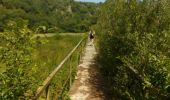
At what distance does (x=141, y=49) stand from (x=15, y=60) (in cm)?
299

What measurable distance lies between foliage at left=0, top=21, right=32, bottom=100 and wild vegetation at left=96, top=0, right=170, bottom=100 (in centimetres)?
192

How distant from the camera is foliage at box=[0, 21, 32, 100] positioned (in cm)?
303

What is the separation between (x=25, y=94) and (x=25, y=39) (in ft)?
2.05

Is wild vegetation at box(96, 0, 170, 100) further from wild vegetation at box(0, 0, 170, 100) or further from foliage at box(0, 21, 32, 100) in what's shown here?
foliage at box(0, 21, 32, 100)

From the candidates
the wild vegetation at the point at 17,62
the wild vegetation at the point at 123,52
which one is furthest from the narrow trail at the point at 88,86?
the wild vegetation at the point at 17,62

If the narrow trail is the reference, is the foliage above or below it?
above

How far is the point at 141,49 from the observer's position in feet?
18.9

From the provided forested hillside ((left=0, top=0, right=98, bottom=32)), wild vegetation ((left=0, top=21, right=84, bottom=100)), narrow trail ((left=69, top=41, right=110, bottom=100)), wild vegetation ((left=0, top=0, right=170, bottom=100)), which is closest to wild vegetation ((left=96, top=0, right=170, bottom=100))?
wild vegetation ((left=0, top=0, right=170, bottom=100))

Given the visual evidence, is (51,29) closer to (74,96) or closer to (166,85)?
(166,85)

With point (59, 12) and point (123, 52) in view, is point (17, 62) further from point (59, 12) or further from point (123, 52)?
point (59, 12)

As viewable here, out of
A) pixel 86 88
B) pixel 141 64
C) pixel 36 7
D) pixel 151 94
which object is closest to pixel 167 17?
pixel 141 64

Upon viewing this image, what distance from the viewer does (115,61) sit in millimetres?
9375

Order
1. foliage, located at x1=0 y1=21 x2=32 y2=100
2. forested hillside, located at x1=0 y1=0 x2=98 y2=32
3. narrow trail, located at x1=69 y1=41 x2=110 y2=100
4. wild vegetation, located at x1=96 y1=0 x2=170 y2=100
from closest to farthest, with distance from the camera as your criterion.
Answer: foliage, located at x1=0 y1=21 x2=32 y2=100 → wild vegetation, located at x1=96 y1=0 x2=170 y2=100 → narrow trail, located at x1=69 y1=41 x2=110 y2=100 → forested hillside, located at x1=0 y1=0 x2=98 y2=32

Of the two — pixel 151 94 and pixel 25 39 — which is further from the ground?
pixel 25 39
